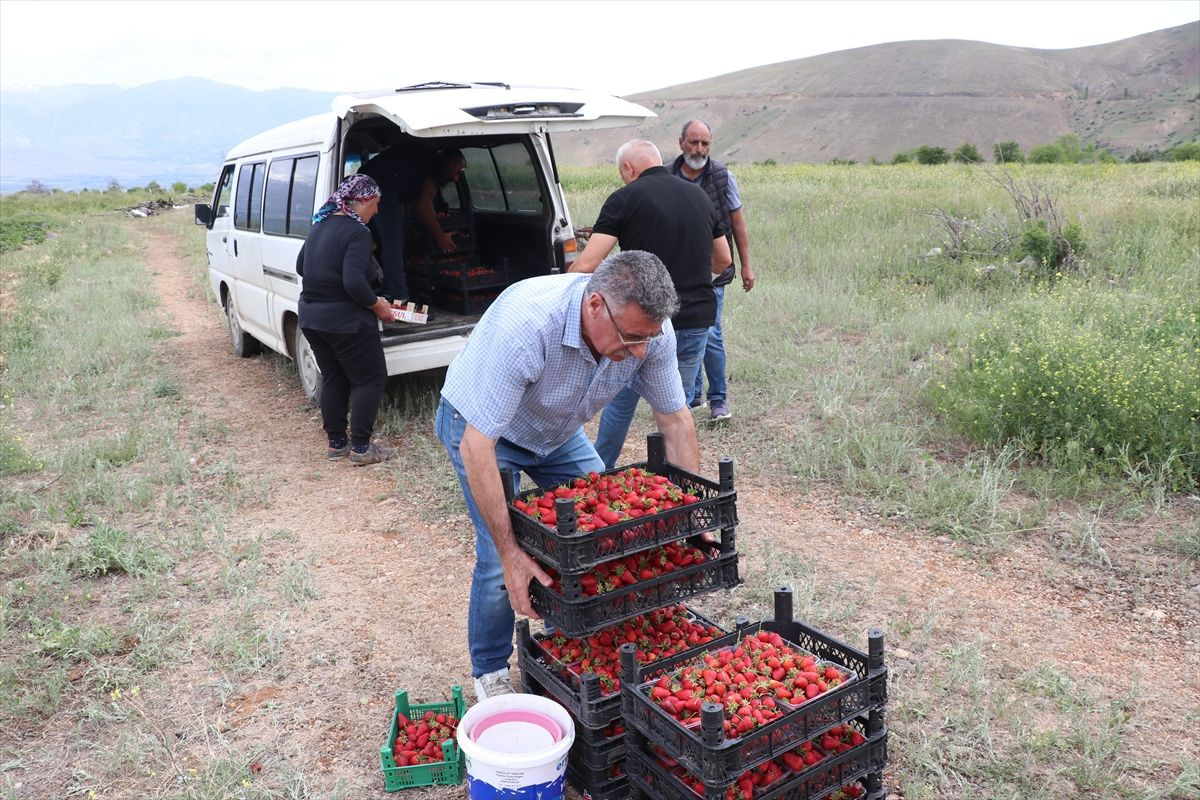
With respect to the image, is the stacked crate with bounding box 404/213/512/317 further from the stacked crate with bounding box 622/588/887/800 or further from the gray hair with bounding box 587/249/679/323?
the stacked crate with bounding box 622/588/887/800

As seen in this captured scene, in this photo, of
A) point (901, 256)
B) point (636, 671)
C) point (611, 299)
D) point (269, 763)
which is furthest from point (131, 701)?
point (901, 256)

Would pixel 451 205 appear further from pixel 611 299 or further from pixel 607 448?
pixel 611 299

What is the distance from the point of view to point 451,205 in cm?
773

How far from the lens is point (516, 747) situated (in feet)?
9.01

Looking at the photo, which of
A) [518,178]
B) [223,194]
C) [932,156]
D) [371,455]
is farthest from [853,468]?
[932,156]

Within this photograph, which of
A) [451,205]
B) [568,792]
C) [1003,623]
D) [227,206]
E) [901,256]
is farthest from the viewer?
[901,256]

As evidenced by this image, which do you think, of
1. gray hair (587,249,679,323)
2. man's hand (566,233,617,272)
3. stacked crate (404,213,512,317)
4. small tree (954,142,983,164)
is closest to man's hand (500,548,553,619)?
gray hair (587,249,679,323)

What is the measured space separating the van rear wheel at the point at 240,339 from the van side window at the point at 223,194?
0.92 meters

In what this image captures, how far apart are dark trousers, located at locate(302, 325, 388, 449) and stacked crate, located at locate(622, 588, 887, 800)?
391 centimetres

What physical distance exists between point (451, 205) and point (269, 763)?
18.2 ft

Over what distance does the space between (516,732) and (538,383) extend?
3.75 feet

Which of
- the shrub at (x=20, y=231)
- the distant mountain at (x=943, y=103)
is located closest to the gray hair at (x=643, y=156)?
the shrub at (x=20, y=231)

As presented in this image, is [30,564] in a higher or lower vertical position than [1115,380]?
lower

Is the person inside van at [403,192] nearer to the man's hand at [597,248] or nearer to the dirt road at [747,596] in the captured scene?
the dirt road at [747,596]
